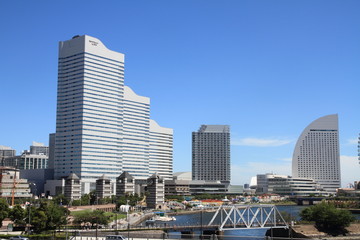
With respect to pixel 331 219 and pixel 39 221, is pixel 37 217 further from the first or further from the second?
pixel 331 219

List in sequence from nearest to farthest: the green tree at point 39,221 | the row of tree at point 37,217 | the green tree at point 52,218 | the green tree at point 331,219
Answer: the green tree at point 39,221
the row of tree at point 37,217
the green tree at point 52,218
the green tree at point 331,219

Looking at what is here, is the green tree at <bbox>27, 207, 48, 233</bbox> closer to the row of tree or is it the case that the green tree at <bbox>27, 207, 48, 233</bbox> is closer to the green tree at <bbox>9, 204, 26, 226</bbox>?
the row of tree

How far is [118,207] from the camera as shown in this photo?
607 ft

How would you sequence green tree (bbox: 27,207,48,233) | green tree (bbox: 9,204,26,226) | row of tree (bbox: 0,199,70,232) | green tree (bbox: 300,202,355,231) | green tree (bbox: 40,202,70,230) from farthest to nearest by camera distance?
green tree (bbox: 300,202,355,231) < green tree (bbox: 9,204,26,226) < green tree (bbox: 40,202,70,230) < row of tree (bbox: 0,199,70,232) < green tree (bbox: 27,207,48,233)

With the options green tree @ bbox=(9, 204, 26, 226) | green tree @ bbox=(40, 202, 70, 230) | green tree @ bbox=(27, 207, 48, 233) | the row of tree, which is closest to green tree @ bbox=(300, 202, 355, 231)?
the row of tree

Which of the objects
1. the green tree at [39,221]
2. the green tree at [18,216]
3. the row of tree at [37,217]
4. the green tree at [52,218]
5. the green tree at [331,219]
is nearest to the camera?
the green tree at [39,221]

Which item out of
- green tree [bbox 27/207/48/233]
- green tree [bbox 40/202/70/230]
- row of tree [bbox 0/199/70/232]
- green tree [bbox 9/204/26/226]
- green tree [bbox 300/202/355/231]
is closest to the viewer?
green tree [bbox 27/207/48/233]

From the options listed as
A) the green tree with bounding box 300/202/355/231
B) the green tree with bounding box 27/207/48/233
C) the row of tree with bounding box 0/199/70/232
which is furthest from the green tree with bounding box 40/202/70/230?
the green tree with bounding box 300/202/355/231

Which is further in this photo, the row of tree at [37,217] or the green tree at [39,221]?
the row of tree at [37,217]

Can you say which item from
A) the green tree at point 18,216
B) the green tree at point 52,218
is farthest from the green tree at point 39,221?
the green tree at point 18,216

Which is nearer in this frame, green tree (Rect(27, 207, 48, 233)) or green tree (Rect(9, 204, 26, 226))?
green tree (Rect(27, 207, 48, 233))

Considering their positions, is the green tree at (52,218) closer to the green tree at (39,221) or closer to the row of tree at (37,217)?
the row of tree at (37,217)

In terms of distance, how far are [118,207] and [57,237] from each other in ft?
355

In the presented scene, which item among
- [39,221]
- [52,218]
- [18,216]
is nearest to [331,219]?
[52,218]
